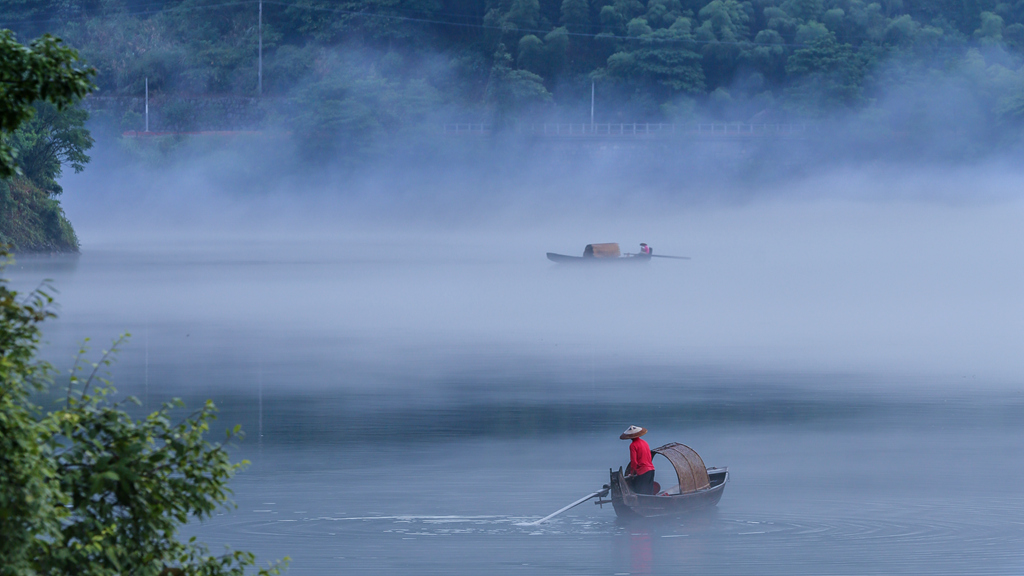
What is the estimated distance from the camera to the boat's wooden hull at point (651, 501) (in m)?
15.6

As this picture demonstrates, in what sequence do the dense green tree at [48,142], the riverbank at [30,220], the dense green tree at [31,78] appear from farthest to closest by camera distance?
the riverbank at [30,220] → the dense green tree at [48,142] → the dense green tree at [31,78]

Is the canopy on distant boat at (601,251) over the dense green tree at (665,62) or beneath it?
beneath

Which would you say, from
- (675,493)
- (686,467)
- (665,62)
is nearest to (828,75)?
(665,62)

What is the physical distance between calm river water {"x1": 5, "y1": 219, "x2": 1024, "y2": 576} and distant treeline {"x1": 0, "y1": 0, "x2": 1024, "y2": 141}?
190 ft

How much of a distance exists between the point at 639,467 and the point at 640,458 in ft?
0.37

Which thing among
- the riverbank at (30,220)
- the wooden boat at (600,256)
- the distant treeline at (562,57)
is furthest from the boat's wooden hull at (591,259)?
the distant treeline at (562,57)

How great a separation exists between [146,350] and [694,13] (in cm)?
9450

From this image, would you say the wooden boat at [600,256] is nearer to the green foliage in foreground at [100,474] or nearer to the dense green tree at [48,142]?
the dense green tree at [48,142]

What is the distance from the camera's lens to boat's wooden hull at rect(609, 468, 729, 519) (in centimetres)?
1557

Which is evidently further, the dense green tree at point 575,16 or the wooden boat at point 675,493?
the dense green tree at point 575,16

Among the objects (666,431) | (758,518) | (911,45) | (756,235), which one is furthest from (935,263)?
(758,518)

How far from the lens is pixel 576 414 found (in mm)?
23688

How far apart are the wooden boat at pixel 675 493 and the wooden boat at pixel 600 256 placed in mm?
51567

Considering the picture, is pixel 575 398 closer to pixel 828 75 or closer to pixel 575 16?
pixel 828 75
